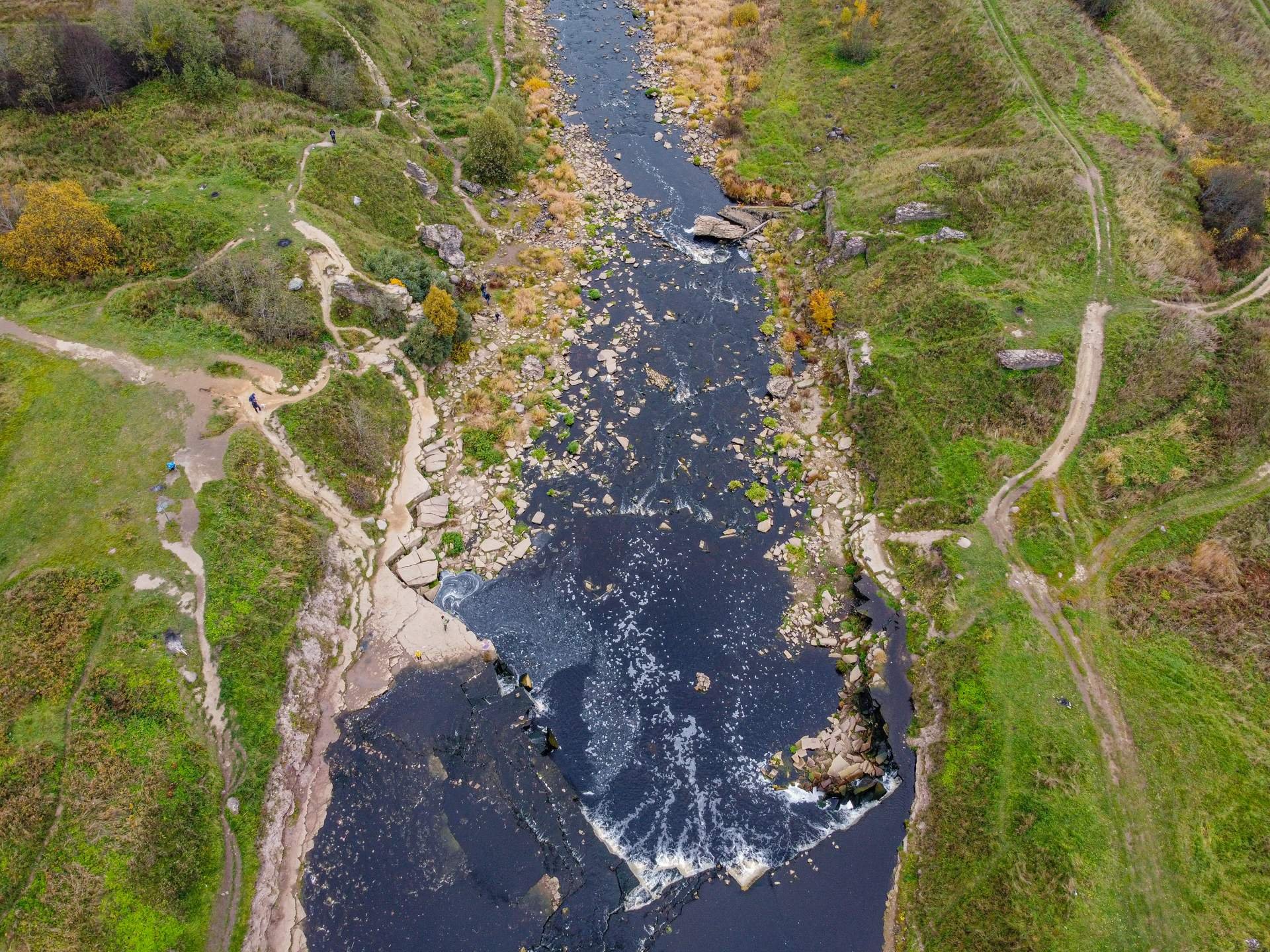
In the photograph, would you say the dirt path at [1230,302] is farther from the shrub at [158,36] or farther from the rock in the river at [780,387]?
the shrub at [158,36]

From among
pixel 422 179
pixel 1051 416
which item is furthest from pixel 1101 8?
pixel 422 179

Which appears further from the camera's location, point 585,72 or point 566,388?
point 585,72

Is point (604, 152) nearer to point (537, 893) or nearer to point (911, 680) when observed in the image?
point (911, 680)

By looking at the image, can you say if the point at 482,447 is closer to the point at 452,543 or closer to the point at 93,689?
the point at 452,543

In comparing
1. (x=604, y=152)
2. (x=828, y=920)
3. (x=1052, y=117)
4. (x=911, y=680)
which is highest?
(x=1052, y=117)

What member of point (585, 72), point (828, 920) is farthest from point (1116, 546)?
point (585, 72)

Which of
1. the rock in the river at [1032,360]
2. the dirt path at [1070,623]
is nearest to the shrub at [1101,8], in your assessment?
the dirt path at [1070,623]
